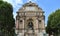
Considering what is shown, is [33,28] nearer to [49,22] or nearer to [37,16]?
[37,16]

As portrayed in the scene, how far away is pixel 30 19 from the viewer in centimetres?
8075

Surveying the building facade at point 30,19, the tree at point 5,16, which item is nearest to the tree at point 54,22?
the tree at point 5,16

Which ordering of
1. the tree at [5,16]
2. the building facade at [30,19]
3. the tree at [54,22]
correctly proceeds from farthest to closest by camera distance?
the building facade at [30,19] < the tree at [54,22] < the tree at [5,16]

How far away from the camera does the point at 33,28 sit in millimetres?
80500

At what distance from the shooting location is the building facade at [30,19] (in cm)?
7969

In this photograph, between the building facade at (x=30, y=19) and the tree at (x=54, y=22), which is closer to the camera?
the tree at (x=54, y=22)

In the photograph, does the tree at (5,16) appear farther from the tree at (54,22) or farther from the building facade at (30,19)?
the building facade at (30,19)

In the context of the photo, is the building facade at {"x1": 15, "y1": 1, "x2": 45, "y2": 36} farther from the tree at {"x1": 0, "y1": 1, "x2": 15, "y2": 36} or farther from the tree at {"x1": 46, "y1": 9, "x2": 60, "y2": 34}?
the tree at {"x1": 0, "y1": 1, "x2": 15, "y2": 36}

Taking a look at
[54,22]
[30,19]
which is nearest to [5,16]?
[54,22]

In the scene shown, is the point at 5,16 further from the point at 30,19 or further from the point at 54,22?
the point at 30,19

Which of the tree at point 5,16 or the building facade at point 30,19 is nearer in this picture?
the tree at point 5,16

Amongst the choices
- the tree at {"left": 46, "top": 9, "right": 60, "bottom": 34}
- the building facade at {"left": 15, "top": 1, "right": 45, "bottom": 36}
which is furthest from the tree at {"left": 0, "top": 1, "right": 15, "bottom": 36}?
the building facade at {"left": 15, "top": 1, "right": 45, "bottom": 36}

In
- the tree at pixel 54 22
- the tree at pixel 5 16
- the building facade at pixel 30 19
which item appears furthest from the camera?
the building facade at pixel 30 19

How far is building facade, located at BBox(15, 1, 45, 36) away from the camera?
79688 mm
